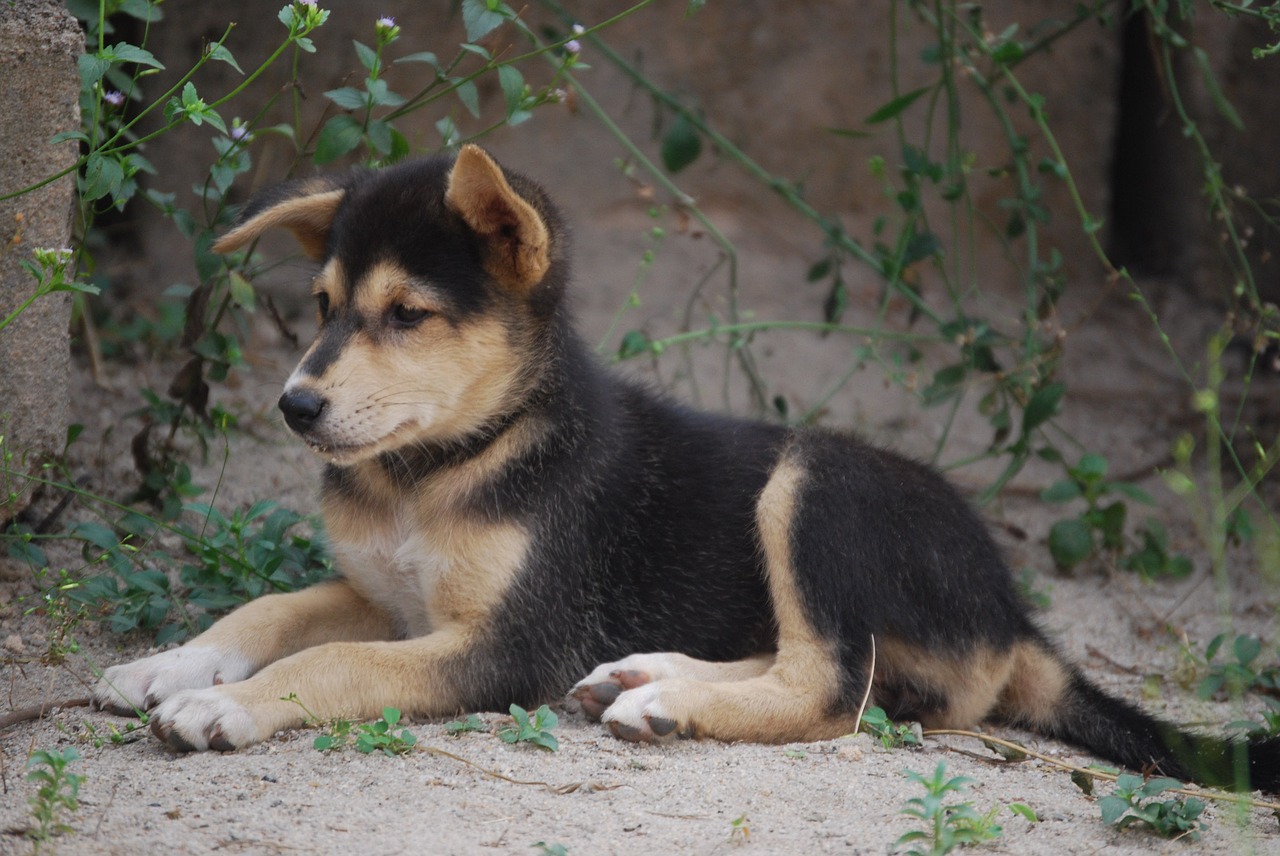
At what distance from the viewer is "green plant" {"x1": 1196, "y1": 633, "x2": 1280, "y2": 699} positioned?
4961 millimetres

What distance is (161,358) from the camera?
7453 millimetres

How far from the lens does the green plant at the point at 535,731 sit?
3881 millimetres

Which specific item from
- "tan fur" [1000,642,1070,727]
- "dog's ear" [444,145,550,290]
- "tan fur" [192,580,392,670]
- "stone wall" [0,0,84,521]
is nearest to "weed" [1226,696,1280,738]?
"tan fur" [1000,642,1070,727]

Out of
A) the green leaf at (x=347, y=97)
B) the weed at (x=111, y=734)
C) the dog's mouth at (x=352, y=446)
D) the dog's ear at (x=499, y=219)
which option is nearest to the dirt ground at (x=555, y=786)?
the weed at (x=111, y=734)

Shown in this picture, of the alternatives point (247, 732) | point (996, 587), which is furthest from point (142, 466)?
point (996, 587)

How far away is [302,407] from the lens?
13.1ft

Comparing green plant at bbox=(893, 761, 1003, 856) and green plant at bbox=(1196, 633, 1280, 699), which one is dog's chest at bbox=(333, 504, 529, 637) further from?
green plant at bbox=(1196, 633, 1280, 699)

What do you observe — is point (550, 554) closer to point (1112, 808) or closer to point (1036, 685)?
point (1036, 685)

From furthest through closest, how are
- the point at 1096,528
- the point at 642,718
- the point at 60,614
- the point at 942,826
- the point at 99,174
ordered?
the point at 1096,528, the point at 60,614, the point at 99,174, the point at 642,718, the point at 942,826

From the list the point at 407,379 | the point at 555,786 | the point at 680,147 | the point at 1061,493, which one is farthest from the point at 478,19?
the point at 1061,493

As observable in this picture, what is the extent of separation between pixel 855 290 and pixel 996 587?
4.64 meters

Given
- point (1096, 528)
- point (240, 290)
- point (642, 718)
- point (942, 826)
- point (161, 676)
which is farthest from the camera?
point (1096, 528)

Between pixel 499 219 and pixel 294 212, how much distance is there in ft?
2.69

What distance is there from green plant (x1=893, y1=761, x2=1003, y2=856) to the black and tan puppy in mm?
1003
